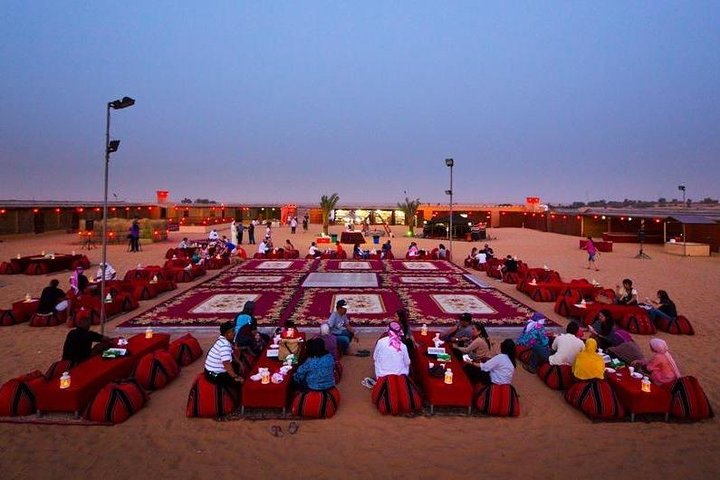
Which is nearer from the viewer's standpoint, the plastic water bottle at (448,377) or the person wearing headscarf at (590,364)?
the plastic water bottle at (448,377)

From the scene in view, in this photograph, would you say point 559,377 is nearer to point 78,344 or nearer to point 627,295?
point 627,295

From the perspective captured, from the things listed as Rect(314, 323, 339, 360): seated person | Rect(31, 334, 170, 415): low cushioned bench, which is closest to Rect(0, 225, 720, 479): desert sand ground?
Rect(31, 334, 170, 415): low cushioned bench

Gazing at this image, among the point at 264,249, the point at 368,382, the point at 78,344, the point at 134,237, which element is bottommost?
the point at 368,382

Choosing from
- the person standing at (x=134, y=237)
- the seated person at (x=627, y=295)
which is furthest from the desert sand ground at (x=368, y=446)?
the person standing at (x=134, y=237)

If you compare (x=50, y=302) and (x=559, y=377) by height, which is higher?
(x=50, y=302)

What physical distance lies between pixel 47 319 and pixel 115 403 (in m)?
6.70

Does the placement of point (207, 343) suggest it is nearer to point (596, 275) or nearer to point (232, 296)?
point (232, 296)

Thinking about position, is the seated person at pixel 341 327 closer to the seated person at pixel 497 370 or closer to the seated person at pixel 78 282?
the seated person at pixel 497 370

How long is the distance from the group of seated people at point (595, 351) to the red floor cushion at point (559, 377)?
13 centimetres

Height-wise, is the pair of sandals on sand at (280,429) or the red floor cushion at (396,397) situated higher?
the red floor cushion at (396,397)

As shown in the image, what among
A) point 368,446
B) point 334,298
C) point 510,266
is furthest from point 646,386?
point 510,266

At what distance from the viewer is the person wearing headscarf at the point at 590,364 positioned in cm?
732

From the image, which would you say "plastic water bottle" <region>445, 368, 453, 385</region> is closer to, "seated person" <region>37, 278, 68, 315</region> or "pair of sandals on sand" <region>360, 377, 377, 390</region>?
"pair of sandals on sand" <region>360, 377, 377, 390</region>

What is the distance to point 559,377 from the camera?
801 cm
